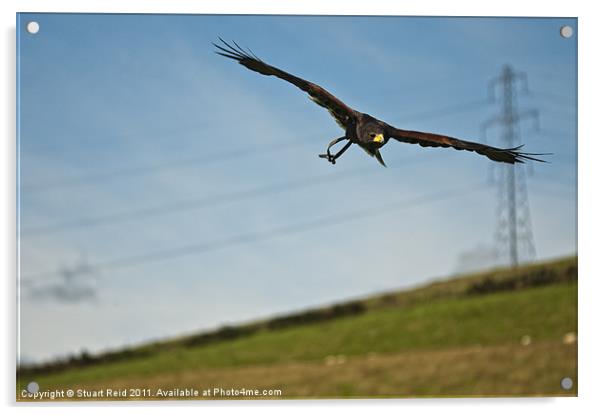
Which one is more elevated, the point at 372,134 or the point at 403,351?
the point at 372,134

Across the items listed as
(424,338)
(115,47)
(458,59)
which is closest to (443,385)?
(424,338)

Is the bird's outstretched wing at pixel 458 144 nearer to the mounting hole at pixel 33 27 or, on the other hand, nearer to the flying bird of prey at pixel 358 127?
the flying bird of prey at pixel 358 127

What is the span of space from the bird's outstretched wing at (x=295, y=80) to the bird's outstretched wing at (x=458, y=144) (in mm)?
280

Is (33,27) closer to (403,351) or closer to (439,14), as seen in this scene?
(439,14)

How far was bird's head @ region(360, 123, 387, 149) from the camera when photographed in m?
5.37

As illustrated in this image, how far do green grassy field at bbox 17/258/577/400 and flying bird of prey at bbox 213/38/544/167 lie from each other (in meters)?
0.88

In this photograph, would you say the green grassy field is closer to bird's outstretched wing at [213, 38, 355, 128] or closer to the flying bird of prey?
the flying bird of prey

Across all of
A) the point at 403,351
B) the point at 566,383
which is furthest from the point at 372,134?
the point at 566,383

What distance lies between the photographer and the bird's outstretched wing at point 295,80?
539 cm

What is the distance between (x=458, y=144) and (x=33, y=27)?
2454 millimetres

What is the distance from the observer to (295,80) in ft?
17.8

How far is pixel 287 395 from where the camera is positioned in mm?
5551

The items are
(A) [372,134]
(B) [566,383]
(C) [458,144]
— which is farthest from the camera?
(B) [566,383]

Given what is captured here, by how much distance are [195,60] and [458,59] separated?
5.04 ft
